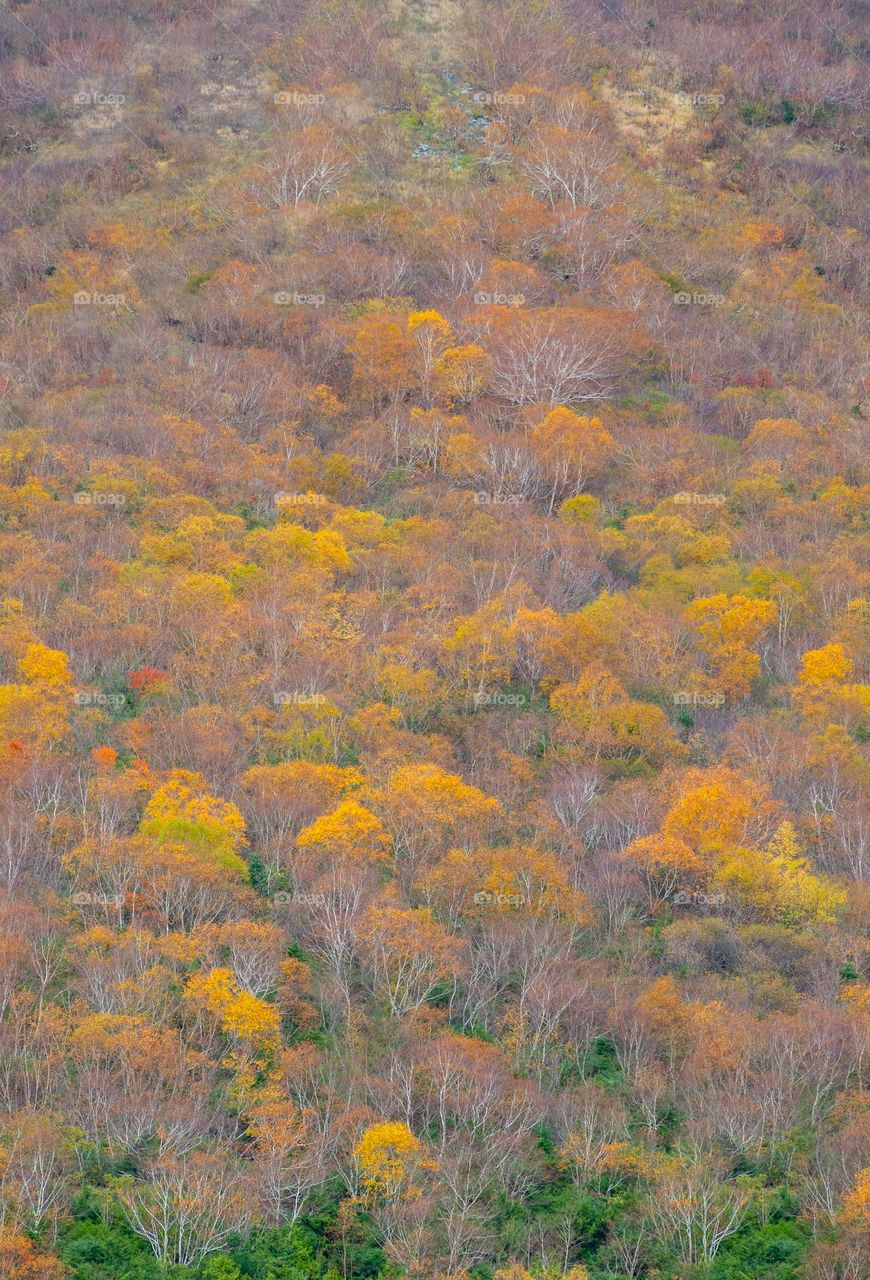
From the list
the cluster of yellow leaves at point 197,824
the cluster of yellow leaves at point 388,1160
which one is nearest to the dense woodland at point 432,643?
the cluster of yellow leaves at point 388,1160

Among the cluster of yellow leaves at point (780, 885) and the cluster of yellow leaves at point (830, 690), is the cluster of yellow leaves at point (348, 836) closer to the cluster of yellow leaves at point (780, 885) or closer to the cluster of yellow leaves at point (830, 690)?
the cluster of yellow leaves at point (780, 885)

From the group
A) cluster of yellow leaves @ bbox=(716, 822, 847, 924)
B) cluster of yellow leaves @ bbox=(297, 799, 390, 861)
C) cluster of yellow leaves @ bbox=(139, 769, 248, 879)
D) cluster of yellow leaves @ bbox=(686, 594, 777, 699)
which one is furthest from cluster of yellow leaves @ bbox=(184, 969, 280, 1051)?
cluster of yellow leaves @ bbox=(686, 594, 777, 699)

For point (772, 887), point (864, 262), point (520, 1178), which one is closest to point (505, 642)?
point (772, 887)

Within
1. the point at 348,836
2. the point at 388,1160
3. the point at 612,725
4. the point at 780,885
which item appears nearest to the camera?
the point at 388,1160

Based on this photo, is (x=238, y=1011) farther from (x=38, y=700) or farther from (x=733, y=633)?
(x=733, y=633)

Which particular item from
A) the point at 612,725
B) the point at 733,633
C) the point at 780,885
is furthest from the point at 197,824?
the point at 733,633

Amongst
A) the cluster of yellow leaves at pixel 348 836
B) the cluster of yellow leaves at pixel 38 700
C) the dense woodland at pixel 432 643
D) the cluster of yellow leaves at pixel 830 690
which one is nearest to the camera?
the dense woodland at pixel 432 643

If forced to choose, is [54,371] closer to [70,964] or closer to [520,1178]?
[70,964]

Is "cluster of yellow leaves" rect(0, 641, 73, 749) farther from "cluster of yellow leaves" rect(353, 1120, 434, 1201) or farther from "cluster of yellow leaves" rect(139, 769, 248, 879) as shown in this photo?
"cluster of yellow leaves" rect(353, 1120, 434, 1201)

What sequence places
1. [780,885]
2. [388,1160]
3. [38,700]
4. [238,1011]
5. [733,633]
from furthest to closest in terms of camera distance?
[733,633] → [38,700] → [780,885] → [238,1011] → [388,1160]
